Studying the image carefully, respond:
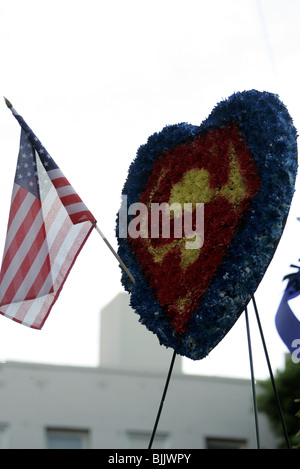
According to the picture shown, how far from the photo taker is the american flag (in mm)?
7266

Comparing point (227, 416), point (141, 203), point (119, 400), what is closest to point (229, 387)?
point (227, 416)

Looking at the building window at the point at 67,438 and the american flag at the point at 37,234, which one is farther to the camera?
the building window at the point at 67,438

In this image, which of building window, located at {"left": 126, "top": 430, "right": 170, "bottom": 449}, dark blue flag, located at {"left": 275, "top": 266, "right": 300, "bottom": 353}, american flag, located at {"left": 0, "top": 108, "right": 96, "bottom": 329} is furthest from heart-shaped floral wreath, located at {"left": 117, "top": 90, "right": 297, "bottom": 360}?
building window, located at {"left": 126, "top": 430, "right": 170, "bottom": 449}


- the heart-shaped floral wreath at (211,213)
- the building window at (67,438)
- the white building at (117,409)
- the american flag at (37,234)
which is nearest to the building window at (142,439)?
the white building at (117,409)

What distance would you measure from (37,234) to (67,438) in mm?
11721

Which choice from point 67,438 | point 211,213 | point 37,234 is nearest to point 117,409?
point 67,438

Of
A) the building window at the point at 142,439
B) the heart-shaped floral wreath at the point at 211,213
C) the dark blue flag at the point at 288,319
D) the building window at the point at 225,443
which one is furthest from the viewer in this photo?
the building window at the point at 225,443

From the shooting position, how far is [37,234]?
24.3 ft

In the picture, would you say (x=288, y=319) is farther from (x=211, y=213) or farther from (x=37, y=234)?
(x=37, y=234)

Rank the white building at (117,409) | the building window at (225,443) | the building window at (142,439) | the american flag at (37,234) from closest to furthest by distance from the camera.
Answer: the american flag at (37,234)
the white building at (117,409)
the building window at (142,439)
the building window at (225,443)

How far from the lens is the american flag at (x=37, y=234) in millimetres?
7266

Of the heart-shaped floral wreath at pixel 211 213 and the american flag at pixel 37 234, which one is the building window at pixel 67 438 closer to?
the heart-shaped floral wreath at pixel 211 213

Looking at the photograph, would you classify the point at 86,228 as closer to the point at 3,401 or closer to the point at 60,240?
the point at 60,240

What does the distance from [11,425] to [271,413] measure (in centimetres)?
470
